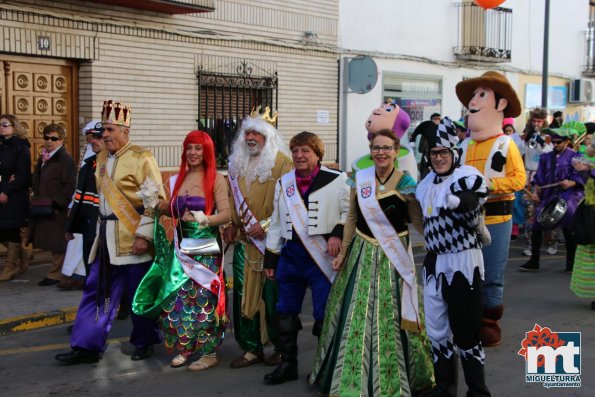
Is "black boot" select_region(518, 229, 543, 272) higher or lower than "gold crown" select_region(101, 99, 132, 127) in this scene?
lower

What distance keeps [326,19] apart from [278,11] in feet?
4.41

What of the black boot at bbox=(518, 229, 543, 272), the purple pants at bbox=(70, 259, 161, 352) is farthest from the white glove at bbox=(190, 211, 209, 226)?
the black boot at bbox=(518, 229, 543, 272)

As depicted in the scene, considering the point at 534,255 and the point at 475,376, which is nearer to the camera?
the point at 475,376

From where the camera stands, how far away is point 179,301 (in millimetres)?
6176

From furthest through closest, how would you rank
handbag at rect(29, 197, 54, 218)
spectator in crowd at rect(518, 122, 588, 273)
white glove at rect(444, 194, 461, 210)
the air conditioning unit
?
1. the air conditioning unit
2. spectator in crowd at rect(518, 122, 588, 273)
3. handbag at rect(29, 197, 54, 218)
4. white glove at rect(444, 194, 461, 210)

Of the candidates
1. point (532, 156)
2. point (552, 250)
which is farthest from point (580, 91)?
point (552, 250)

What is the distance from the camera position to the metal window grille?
42.5 ft

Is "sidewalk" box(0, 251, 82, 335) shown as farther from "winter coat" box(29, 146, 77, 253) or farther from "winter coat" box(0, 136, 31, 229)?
"winter coat" box(0, 136, 31, 229)

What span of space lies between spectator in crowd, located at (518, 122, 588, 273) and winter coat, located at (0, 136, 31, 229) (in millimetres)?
6155

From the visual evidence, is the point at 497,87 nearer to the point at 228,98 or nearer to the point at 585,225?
the point at 585,225

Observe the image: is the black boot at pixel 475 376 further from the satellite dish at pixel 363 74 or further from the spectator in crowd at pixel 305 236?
the satellite dish at pixel 363 74

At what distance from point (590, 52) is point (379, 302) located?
20.7m

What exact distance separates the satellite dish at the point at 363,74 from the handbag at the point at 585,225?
5.81 meters

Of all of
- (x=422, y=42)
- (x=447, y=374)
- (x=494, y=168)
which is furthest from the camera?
(x=422, y=42)
